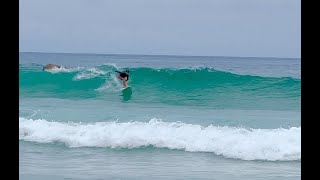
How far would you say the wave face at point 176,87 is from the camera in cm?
1234

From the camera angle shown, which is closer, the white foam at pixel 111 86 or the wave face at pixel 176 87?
the wave face at pixel 176 87

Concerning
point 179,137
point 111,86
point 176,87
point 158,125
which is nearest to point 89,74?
point 111,86

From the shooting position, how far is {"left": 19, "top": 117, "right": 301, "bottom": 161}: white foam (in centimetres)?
661

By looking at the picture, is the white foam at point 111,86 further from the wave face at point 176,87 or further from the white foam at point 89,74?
the white foam at point 89,74

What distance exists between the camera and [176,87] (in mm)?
14125

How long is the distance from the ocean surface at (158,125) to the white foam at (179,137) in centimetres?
1

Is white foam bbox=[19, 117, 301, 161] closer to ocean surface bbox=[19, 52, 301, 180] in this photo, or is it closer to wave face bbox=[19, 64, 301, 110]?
ocean surface bbox=[19, 52, 301, 180]

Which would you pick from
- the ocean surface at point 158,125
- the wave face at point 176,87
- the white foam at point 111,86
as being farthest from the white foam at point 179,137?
the white foam at point 111,86

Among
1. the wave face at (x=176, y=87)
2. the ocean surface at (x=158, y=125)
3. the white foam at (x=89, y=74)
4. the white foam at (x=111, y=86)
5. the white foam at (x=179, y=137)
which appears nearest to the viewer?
the ocean surface at (x=158, y=125)

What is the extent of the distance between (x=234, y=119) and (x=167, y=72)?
553cm

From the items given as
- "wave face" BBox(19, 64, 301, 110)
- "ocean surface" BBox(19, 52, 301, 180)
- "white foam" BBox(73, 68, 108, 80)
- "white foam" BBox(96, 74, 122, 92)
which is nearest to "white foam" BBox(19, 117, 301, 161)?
"ocean surface" BBox(19, 52, 301, 180)

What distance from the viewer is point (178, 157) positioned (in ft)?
20.6
